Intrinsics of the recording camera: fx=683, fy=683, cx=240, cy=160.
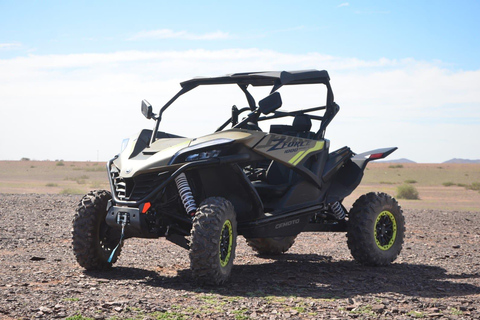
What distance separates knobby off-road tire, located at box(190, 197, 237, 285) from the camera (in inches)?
279

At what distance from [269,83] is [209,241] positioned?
9.98 ft

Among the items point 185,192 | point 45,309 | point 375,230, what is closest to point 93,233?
point 185,192

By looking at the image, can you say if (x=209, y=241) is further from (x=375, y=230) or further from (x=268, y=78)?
(x=375, y=230)

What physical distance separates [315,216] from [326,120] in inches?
53.5

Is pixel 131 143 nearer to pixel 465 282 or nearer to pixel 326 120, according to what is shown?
pixel 326 120

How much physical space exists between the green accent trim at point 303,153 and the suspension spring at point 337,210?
89 centimetres

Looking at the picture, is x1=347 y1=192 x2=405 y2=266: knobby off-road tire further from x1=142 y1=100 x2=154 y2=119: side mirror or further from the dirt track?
x1=142 y1=100 x2=154 y2=119: side mirror

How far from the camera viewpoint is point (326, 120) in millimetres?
9562

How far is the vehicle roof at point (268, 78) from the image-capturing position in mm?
8711

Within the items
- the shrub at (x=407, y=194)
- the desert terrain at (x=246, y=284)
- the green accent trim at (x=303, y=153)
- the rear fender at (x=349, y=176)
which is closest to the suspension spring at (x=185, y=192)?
the desert terrain at (x=246, y=284)

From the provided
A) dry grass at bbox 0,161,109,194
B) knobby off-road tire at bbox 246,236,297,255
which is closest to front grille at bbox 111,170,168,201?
knobby off-road tire at bbox 246,236,297,255

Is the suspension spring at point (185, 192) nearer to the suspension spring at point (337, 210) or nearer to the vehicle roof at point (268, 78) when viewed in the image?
the vehicle roof at point (268, 78)

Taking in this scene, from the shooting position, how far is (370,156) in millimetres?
10062

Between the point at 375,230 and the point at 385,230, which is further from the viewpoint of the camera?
the point at 385,230
